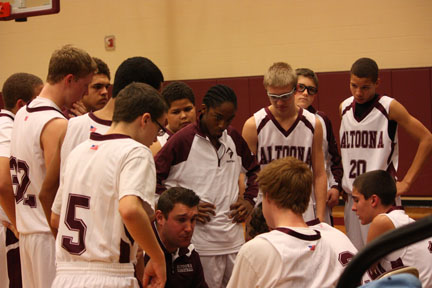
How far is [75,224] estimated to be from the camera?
114 inches

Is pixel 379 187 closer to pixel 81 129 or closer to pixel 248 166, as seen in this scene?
pixel 248 166

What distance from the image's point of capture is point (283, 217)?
287cm

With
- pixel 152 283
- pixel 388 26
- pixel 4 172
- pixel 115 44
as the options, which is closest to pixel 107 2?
pixel 115 44

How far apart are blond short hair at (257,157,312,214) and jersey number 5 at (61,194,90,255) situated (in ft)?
2.94

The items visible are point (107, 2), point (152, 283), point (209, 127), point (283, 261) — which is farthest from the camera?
point (107, 2)

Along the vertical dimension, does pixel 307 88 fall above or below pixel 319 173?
above

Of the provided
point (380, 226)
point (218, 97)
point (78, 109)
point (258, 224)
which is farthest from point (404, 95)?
point (258, 224)

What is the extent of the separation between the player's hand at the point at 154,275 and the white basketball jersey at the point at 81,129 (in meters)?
0.83

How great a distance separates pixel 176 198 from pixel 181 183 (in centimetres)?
27

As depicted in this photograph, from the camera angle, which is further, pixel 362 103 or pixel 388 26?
pixel 388 26

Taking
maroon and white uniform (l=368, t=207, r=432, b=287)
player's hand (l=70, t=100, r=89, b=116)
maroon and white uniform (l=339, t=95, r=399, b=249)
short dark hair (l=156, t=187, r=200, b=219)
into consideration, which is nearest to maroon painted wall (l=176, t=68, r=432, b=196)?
maroon and white uniform (l=339, t=95, r=399, b=249)

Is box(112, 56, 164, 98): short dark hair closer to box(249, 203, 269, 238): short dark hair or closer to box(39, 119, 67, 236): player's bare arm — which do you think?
box(39, 119, 67, 236): player's bare arm

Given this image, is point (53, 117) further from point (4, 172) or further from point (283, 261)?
point (283, 261)

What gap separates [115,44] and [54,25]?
1.46m
